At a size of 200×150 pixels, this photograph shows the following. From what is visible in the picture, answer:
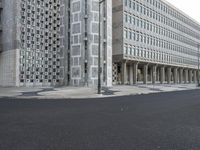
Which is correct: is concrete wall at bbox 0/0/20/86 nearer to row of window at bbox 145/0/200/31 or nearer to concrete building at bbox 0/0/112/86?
concrete building at bbox 0/0/112/86

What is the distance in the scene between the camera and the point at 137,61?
53.6m

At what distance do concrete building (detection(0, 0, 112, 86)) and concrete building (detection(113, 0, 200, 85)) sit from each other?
5086 mm

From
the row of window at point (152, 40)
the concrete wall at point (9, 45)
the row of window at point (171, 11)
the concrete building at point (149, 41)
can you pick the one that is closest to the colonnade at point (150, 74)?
the concrete building at point (149, 41)

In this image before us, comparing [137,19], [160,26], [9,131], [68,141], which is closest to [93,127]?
[68,141]

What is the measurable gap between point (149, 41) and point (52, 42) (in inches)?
1063

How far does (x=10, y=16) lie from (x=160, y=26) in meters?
42.3

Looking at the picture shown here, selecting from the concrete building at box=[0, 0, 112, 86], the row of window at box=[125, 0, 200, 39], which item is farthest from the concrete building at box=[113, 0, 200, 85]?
the concrete building at box=[0, 0, 112, 86]

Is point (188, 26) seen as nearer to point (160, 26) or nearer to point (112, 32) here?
point (160, 26)

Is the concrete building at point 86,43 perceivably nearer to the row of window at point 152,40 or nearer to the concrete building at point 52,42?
the concrete building at point 52,42

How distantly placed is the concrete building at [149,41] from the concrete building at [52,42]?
200 inches

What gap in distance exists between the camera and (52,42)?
4762 centimetres

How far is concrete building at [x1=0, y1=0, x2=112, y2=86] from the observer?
1644 inches

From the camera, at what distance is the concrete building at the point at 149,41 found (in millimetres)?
50938

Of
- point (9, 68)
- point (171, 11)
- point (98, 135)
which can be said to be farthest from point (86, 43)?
point (171, 11)
